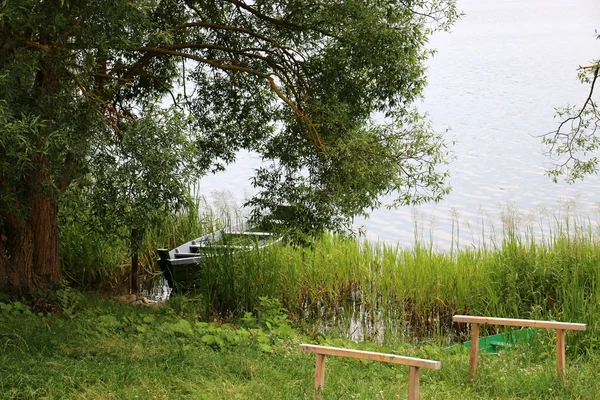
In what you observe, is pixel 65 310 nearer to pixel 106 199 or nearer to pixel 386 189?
pixel 106 199

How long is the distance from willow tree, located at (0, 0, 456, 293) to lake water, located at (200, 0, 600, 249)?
10.4 feet

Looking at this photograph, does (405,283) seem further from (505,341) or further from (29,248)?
(29,248)

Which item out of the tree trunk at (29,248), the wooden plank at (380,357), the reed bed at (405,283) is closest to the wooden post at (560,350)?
the wooden plank at (380,357)

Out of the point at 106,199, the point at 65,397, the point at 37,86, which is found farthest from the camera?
the point at 106,199

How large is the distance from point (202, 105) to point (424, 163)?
11.8ft

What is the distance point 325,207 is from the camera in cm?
790

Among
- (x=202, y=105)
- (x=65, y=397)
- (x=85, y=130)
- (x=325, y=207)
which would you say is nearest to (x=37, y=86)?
(x=85, y=130)

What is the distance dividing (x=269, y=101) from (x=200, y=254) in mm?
2475

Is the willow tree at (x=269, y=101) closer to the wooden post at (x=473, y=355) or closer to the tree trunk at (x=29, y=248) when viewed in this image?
the tree trunk at (x=29, y=248)

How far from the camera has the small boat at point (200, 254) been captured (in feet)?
34.3

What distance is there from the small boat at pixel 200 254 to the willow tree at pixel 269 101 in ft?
4.00

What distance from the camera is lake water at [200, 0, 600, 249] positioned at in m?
21.1

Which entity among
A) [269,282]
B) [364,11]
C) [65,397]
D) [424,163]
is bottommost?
[65,397]

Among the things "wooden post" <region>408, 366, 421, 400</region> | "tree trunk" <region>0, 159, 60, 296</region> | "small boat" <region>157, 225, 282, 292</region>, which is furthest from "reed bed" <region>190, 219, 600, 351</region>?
"wooden post" <region>408, 366, 421, 400</region>
